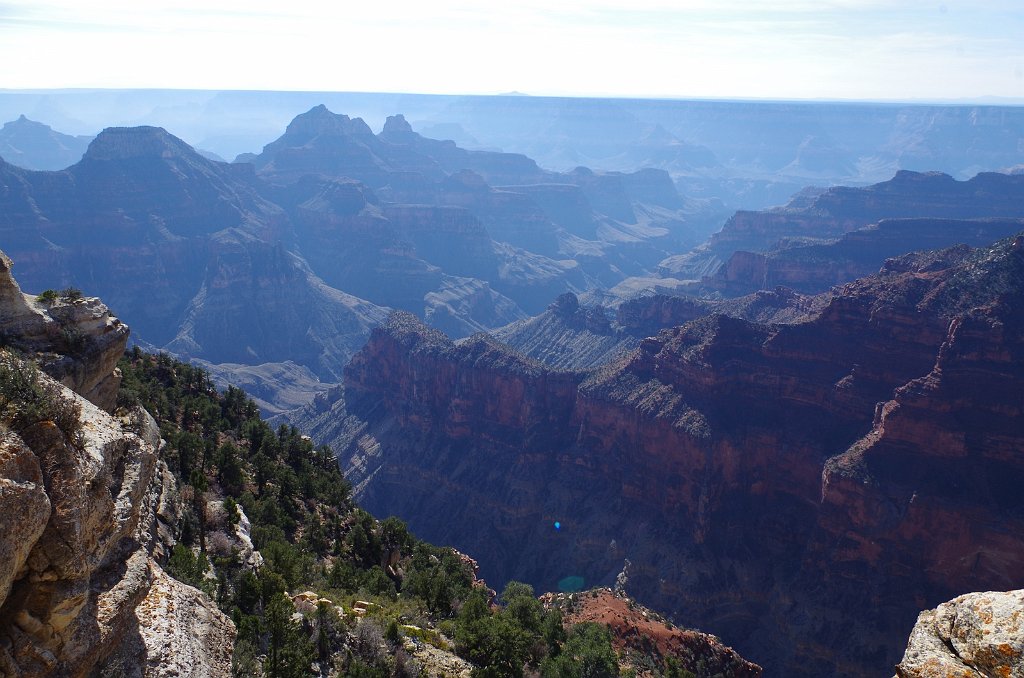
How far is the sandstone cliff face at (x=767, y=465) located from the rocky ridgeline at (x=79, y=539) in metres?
48.2

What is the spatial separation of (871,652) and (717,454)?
1851cm

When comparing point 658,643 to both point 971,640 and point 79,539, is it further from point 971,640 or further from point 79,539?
point 79,539

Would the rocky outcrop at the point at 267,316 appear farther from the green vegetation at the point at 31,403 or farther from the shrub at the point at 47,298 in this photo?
the green vegetation at the point at 31,403

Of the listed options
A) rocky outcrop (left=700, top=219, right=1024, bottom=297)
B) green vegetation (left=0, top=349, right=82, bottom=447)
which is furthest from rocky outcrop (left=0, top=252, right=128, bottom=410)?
rocky outcrop (left=700, top=219, right=1024, bottom=297)

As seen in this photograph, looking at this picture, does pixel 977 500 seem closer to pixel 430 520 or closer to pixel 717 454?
pixel 717 454

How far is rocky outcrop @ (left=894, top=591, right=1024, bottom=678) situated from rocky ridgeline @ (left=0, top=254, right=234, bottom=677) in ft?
47.8

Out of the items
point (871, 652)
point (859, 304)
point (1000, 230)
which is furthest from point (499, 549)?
point (1000, 230)

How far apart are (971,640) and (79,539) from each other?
50.1 feet

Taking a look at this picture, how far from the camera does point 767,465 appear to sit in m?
62.9

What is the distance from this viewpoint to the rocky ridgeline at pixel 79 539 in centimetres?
1261

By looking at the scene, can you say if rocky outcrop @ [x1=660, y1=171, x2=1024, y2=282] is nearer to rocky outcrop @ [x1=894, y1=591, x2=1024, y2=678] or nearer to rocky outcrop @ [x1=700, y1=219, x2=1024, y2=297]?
rocky outcrop @ [x1=700, y1=219, x2=1024, y2=297]

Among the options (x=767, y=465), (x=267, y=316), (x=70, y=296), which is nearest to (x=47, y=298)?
(x=70, y=296)

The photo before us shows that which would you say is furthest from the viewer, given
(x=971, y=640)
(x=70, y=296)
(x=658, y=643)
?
(x=658, y=643)

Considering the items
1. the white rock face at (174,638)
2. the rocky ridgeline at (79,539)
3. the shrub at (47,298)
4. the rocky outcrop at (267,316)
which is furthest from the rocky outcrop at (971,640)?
the rocky outcrop at (267,316)
